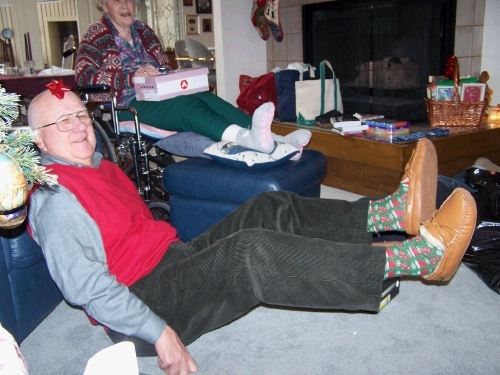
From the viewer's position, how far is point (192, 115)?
2287 mm

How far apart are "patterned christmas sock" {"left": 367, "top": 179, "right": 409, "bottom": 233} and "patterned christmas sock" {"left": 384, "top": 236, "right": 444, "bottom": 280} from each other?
222 mm

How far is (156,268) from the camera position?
1366mm

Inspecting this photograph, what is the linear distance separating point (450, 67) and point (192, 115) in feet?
5.70

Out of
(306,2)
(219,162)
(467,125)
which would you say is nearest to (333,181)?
(467,125)

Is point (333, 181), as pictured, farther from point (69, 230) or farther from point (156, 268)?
point (69, 230)

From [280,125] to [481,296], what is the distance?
6.31 ft

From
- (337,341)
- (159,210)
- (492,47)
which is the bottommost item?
(337,341)

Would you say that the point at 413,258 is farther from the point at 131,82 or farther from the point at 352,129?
the point at 352,129

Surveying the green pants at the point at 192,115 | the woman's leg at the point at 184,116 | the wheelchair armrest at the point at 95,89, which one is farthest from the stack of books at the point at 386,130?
the wheelchair armrest at the point at 95,89

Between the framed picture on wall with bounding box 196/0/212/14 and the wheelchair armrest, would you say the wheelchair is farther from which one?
the framed picture on wall with bounding box 196/0/212/14

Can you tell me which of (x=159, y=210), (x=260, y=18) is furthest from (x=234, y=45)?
(x=159, y=210)

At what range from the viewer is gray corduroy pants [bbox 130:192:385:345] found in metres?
1.16

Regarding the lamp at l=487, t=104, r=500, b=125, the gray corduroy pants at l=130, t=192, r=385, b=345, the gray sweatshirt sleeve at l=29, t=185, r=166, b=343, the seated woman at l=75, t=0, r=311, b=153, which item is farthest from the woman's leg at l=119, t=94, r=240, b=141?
the lamp at l=487, t=104, r=500, b=125

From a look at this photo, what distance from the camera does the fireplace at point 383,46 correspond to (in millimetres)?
3213
